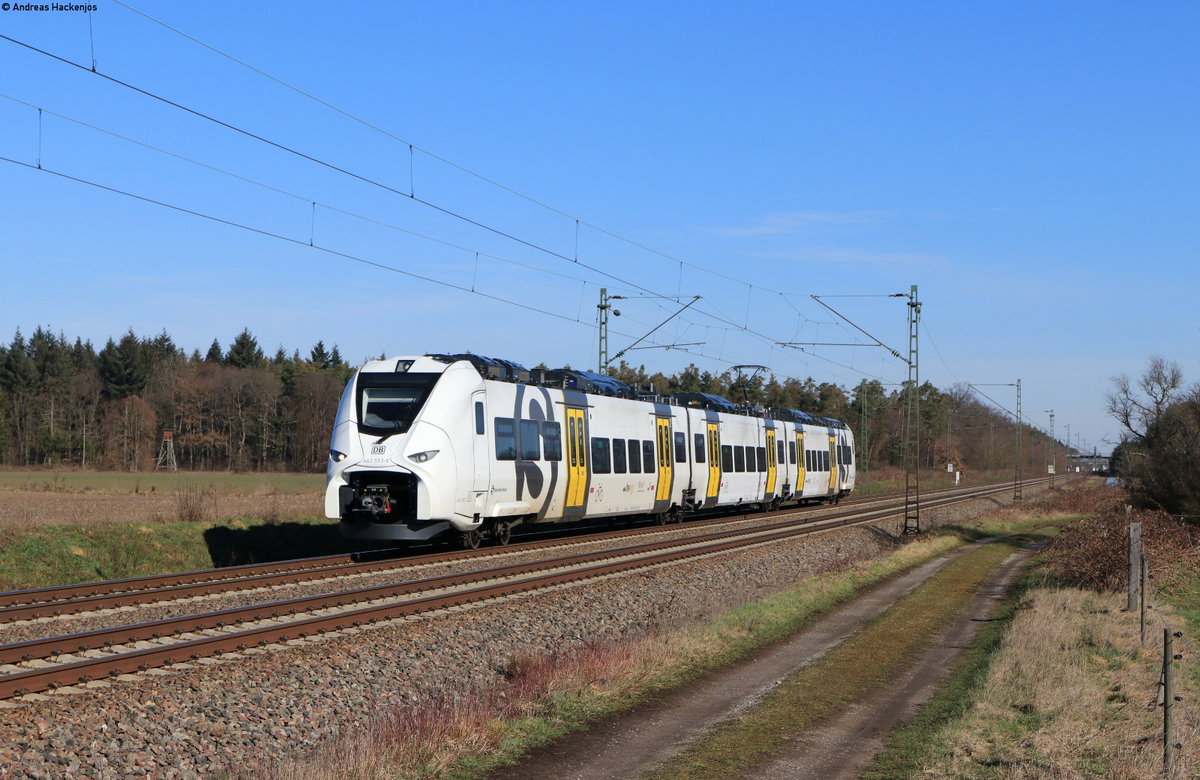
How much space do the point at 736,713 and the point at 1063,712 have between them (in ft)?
9.72

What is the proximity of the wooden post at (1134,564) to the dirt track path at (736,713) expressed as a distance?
13.0ft

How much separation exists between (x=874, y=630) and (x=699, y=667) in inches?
162

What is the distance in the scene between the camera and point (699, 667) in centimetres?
1238

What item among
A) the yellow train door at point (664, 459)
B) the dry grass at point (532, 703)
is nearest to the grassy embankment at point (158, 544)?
the yellow train door at point (664, 459)

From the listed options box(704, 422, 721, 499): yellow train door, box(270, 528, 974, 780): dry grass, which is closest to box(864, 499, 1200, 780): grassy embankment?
box(270, 528, 974, 780): dry grass

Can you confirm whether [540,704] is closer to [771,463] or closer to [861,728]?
[861,728]

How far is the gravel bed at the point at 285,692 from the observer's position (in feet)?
26.7

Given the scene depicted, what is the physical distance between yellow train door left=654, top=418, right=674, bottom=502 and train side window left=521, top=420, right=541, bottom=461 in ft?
26.8

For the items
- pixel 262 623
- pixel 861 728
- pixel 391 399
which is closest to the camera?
pixel 861 728

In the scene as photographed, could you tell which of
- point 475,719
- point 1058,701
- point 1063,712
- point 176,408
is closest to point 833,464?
point 1058,701

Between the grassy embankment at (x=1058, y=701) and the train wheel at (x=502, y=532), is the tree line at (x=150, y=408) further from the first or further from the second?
the grassy embankment at (x=1058, y=701)

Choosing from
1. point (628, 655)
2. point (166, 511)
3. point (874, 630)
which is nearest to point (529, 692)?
point (628, 655)

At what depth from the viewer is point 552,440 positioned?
25.4 m

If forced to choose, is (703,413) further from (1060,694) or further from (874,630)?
(1060,694)
